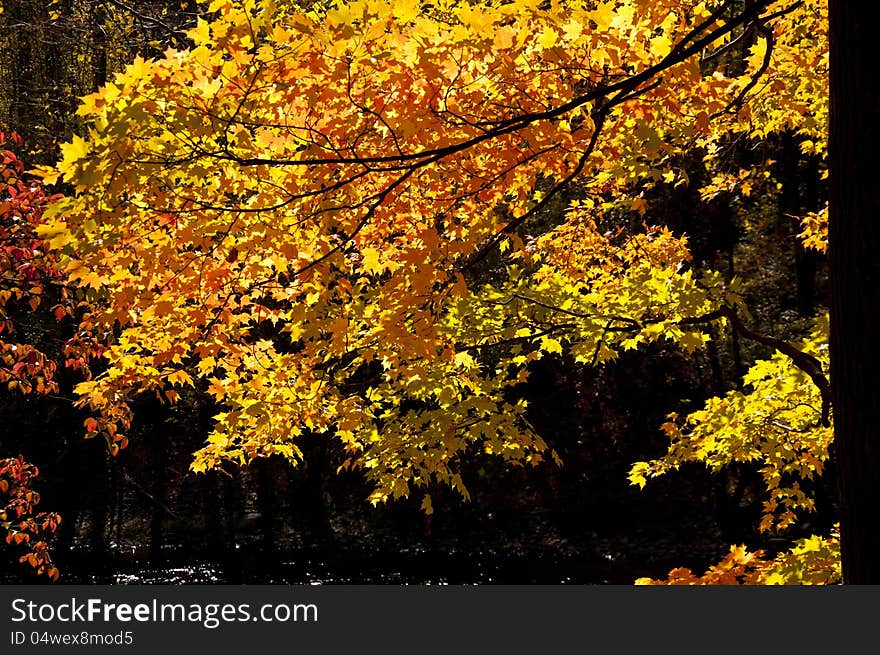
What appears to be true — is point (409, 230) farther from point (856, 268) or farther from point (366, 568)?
point (366, 568)

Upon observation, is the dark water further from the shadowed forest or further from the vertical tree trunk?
the vertical tree trunk

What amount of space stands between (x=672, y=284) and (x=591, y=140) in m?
2.58

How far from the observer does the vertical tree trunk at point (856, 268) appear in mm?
2861

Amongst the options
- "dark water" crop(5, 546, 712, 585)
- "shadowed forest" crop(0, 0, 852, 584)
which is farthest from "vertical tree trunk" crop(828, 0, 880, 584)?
"dark water" crop(5, 546, 712, 585)

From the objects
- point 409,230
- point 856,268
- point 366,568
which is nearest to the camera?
point 856,268

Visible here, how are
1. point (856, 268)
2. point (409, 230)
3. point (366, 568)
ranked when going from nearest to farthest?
point (856, 268), point (409, 230), point (366, 568)

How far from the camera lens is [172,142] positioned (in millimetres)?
3100

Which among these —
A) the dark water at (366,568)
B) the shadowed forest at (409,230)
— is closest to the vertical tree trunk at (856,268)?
the shadowed forest at (409,230)

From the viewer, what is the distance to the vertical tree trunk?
2861 mm

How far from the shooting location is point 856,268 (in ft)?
9.51

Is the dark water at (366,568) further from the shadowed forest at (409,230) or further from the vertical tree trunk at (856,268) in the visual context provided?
the vertical tree trunk at (856,268)

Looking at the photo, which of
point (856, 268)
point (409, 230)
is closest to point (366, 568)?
point (409, 230)

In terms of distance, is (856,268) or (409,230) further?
(409,230)

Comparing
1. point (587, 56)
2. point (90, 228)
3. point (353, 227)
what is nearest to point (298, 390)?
point (353, 227)
